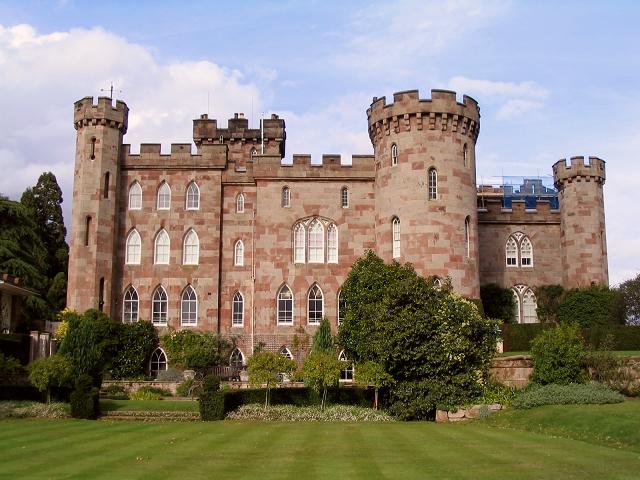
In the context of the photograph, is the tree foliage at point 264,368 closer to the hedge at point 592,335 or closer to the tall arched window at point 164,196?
the hedge at point 592,335

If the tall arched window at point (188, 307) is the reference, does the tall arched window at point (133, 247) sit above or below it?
above

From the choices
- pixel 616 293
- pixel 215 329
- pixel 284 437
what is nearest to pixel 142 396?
pixel 215 329

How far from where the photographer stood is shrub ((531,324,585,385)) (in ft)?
97.5

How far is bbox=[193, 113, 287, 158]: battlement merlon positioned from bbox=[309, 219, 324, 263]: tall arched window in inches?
467

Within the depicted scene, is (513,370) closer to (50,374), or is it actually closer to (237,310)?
(237,310)

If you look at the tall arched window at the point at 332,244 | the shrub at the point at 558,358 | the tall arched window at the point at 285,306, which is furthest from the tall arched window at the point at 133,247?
the shrub at the point at 558,358

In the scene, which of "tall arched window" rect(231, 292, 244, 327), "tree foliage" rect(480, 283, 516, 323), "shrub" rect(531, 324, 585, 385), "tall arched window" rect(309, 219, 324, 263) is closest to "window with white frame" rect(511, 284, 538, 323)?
"tree foliage" rect(480, 283, 516, 323)

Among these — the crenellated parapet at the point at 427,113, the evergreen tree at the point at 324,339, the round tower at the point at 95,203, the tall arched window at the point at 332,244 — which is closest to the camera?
the evergreen tree at the point at 324,339

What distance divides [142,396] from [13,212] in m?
19.9

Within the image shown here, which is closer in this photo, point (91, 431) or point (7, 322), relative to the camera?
point (91, 431)

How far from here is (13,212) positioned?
159ft

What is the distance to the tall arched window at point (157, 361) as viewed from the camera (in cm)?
4240

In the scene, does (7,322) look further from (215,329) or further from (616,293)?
(616,293)

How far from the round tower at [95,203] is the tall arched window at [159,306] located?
2.38 m
